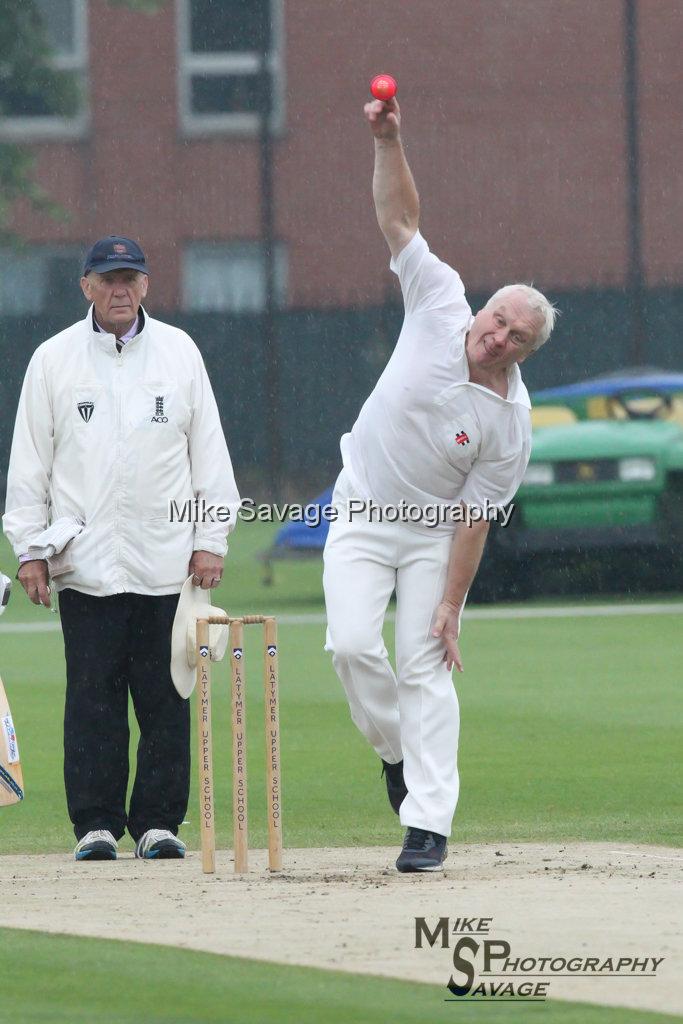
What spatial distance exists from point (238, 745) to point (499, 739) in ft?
12.6

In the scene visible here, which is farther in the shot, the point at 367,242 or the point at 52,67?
the point at 367,242

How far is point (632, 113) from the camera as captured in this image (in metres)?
30.9

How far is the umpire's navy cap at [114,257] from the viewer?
24.4ft

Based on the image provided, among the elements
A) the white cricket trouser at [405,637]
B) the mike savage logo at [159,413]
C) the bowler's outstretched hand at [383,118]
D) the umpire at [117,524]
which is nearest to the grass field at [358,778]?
the umpire at [117,524]

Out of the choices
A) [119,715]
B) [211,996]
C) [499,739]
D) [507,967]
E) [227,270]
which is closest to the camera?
[211,996]

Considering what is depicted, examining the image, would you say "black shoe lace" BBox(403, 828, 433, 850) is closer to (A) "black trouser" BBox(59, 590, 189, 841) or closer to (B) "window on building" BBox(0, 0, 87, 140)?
(A) "black trouser" BBox(59, 590, 189, 841)

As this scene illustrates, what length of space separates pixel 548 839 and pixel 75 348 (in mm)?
2315

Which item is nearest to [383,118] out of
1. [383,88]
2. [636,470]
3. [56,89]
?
[383,88]

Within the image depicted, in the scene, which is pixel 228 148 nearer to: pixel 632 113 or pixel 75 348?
pixel 632 113

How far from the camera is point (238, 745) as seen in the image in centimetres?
677

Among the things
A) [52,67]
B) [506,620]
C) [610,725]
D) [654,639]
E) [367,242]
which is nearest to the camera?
[610,725]

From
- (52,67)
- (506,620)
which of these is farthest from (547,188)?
(506,620)

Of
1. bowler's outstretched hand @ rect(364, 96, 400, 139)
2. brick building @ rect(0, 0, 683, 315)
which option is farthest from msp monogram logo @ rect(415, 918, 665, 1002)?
brick building @ rect(0, 0, 683, 315)

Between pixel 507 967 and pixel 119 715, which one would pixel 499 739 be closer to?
pixel 119 715
